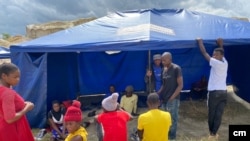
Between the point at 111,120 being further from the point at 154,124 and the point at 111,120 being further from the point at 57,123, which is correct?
the point at 57,123

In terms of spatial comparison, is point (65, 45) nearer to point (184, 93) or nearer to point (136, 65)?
point (136, 65)

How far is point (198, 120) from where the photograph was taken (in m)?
7.39

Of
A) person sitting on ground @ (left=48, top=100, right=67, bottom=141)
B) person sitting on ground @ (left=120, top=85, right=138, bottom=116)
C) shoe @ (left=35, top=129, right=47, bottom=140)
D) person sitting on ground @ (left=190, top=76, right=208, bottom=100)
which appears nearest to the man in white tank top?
person sitting on ground @ (left=120, top=85, right=138, bottom=116)

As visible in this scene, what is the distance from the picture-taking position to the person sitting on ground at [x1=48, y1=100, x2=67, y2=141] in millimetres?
6004

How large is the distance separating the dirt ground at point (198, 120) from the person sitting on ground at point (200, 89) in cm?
27

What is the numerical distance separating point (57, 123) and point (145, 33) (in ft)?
7.59

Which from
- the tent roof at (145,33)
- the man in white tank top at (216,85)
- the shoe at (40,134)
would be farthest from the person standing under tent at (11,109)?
the man in white tank top at (216,85)

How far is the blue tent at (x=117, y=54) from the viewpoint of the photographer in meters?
6.12

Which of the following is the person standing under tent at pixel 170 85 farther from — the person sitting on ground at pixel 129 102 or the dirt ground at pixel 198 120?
the person sitting on ground at pixel 129 102

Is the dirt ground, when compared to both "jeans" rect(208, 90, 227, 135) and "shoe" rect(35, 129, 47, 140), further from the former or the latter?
"jeans" rect(208, 90, 227, 135)

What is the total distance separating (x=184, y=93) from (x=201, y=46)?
376 cm

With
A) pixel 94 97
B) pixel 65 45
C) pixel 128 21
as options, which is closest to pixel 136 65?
pixel 94 97

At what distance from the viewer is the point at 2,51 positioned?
8977mm

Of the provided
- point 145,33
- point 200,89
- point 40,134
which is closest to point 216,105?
point 145,33
